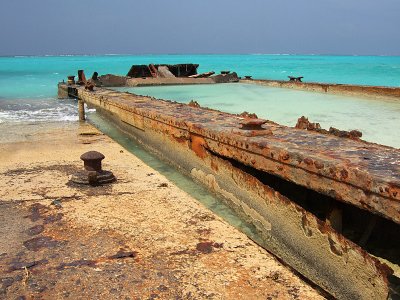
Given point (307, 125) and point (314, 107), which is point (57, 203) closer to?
point (307, 125)

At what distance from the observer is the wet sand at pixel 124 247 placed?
95.7 inches

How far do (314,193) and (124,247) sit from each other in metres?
1.38

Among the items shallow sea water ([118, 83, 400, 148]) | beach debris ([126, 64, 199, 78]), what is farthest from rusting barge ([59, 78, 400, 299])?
beach debris ([126, 64, 199, 78])

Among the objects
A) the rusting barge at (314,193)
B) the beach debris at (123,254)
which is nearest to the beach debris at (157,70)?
the rusting barge at (314,193)

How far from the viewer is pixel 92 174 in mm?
4320

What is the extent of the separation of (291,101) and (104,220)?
33.0 feet

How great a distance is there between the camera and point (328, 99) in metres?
12.9

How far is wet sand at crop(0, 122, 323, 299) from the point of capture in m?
2.43

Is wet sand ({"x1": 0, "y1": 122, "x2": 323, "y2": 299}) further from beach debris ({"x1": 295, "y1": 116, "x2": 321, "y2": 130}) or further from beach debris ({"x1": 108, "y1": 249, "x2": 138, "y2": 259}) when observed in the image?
beach debris ({"x1": 295, "y1": 116, "x2": 321, "y2": 130})

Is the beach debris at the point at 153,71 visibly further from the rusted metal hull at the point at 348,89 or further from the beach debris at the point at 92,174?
the beach debris at the point at 92,174

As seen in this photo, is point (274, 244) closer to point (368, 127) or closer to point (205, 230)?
point (205, 230)

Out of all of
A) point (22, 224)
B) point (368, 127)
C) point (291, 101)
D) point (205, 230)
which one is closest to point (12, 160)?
point (22, 224)

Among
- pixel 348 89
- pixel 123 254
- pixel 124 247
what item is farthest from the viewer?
A: pixel 348 89

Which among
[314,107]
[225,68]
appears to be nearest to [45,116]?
[314,107]
